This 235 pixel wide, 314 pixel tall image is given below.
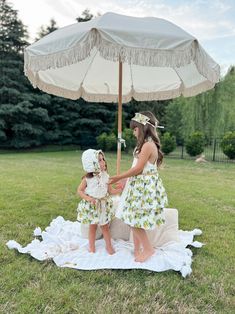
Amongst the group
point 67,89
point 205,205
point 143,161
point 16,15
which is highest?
point 16,15

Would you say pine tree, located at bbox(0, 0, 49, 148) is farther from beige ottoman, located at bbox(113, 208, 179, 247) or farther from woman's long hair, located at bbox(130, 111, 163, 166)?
woman's long hair, located at bbox(130, 111, 163, 166)

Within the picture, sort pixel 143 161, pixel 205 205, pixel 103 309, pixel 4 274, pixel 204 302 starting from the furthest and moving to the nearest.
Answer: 1. pixel 205 205
2. pixel 143 161
3. pixel 4 274
4. pixel 204 302
5. pixel 103 309

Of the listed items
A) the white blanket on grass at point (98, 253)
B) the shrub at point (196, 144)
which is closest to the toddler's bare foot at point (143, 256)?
the white blanket on grass at point (98, 253)

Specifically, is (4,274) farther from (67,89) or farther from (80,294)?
(67,89)

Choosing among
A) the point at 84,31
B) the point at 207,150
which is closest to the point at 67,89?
the point at 84,31

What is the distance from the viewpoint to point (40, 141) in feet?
65.2

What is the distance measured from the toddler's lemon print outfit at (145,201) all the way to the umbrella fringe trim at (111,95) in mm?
1803

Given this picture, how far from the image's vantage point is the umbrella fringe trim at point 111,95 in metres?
4.14

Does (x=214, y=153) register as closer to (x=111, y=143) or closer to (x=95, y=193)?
(x=111, y=143)

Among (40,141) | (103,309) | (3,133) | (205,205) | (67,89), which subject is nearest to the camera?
(103,309)

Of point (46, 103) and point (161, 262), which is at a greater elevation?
point (46, 103)

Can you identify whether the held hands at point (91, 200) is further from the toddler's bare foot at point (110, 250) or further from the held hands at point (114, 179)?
the toddler's bare foot at point (110, 250)

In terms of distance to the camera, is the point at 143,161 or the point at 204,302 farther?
the point at 143,161

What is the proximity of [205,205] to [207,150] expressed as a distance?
1056 cm
